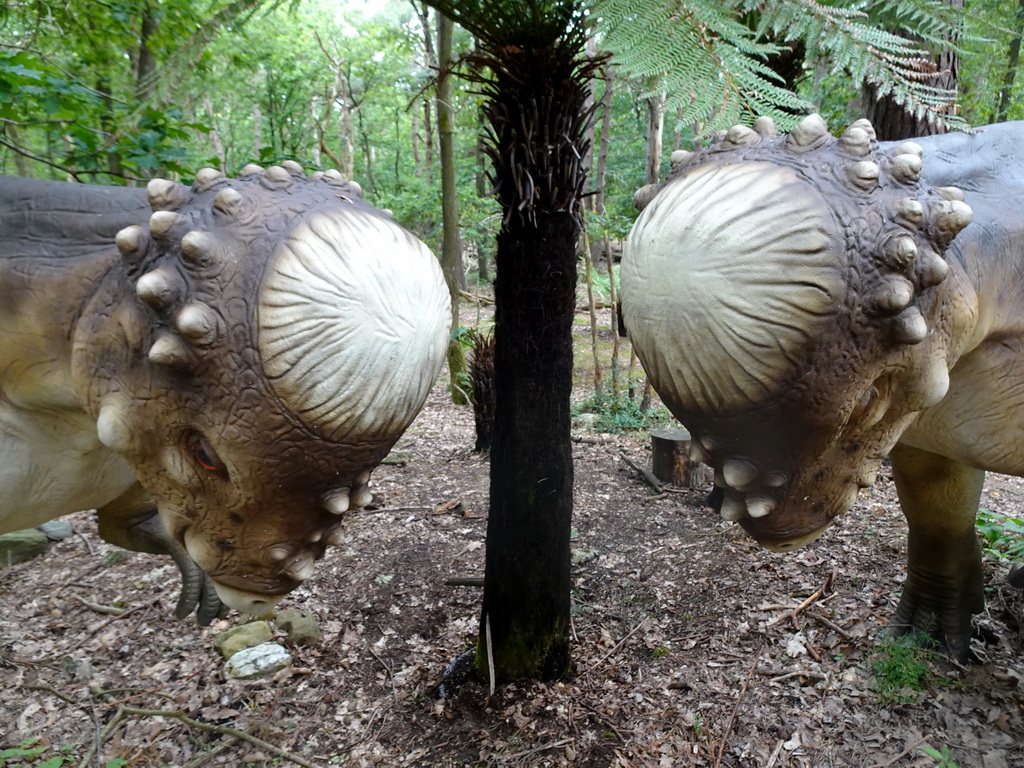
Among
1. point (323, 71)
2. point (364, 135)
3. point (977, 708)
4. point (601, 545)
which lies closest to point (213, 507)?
point (977, 708)

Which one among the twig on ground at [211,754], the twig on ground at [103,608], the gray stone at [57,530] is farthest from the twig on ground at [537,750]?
the gray stone at [57,530]

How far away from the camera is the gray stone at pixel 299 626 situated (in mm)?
3365

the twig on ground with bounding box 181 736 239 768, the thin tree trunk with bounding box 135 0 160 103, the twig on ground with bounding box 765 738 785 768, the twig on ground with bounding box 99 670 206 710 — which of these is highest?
the thin tree trunk with bounding box 135 0 160 103

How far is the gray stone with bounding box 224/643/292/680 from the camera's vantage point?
10.3 ft

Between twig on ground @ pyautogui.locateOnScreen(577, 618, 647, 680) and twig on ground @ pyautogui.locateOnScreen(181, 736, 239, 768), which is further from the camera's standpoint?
twig on ground @ pyautogui.locateOnScreen(577, 618, 647, 680)

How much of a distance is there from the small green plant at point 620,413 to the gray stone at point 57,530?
4.44 m

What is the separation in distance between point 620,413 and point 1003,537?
394 cm

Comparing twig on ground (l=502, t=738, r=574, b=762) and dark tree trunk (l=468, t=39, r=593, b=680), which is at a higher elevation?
dark tree trunk (l=468, t=39, r=593, b=680)

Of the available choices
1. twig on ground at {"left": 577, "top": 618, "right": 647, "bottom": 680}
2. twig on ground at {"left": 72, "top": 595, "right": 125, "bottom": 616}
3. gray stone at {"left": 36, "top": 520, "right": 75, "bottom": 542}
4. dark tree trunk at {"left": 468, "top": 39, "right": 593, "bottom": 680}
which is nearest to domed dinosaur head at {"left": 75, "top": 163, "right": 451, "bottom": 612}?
dark tree trunk at {"left": 468, "top": 39, "right": 593, "bottom": 680}

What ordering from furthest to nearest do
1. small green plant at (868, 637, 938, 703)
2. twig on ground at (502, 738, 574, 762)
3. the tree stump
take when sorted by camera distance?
the tree stump, small green plant at (868, 637, 938, 703), twig on ground at (502, 738, 574, 762)

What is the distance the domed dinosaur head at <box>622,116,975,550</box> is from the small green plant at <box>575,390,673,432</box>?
18.7 feet

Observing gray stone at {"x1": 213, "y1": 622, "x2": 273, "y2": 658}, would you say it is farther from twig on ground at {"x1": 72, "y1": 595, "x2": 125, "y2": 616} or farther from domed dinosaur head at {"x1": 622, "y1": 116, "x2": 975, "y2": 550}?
domed dinosaur head at {"x1": 622, "y1": 116, "x2": 975, "y2": 550}

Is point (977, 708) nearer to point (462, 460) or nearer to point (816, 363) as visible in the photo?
point (816, 363)

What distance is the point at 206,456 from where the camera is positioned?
1.39 m
